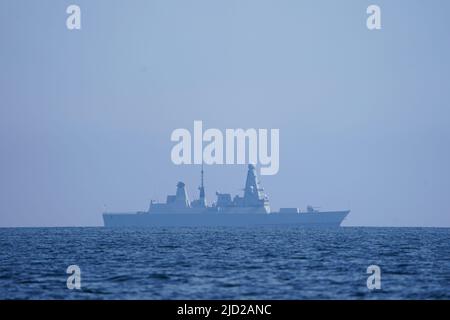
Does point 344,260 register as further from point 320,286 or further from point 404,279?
point 320,286

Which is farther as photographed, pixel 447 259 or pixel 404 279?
pixel 447 259

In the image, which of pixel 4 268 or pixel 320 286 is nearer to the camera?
pixel 320 286

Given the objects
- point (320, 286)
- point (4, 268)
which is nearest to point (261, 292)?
point (320, 286)
